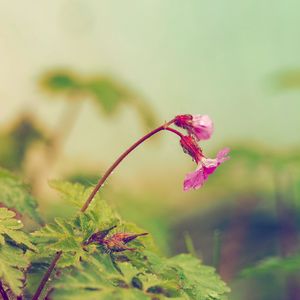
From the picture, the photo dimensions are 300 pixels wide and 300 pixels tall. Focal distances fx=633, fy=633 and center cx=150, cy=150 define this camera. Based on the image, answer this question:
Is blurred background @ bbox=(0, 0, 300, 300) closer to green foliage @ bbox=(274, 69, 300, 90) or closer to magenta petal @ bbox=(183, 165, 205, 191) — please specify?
green foliage @ bbox=(274, 69, 300, 90)

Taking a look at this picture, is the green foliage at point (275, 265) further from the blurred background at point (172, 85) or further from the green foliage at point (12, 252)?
the blurred background at point (172, 85)

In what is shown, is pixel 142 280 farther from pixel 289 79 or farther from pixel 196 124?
pixel 289 79

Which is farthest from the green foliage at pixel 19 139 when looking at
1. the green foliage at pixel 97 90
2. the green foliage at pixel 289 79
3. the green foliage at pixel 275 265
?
the green foliage at pixel 275 265

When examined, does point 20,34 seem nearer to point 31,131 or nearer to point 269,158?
point 31,131

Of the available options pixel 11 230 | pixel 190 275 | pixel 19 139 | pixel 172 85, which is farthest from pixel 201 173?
pixel 172 85

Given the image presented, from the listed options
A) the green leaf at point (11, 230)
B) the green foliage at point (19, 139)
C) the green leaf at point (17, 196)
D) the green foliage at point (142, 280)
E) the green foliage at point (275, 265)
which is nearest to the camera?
the green foliage at point (142, 280)

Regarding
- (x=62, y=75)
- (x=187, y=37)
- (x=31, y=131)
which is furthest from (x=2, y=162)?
(x=187, y=37)
